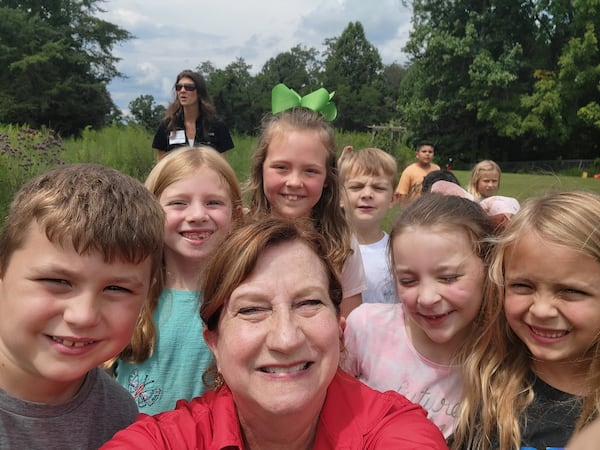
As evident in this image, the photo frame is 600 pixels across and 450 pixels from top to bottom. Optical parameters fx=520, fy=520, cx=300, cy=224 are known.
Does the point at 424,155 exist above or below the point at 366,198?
above

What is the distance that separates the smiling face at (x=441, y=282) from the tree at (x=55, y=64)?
37.6 m

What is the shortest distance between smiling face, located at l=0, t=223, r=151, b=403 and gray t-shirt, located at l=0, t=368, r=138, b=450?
56mm

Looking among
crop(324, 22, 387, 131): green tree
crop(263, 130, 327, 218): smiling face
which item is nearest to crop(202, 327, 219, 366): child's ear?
crop(263, 130, 327, 218): smiling face

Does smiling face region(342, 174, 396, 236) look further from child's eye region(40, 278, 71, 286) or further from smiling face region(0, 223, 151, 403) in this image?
child's eye region(40, 278, 71, 286)

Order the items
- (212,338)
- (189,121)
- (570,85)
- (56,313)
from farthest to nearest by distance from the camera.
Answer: (570,85), (189,121), (212,338), (56,313)

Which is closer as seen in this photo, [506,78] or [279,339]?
[279,339]

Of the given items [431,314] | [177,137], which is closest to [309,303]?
[431,314]

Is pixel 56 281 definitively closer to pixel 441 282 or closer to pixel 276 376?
pixel 276 376

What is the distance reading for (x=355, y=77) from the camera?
2906 inches

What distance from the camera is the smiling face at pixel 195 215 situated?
2697 millimetres

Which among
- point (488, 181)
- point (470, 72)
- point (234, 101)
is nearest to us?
point (488, 181)

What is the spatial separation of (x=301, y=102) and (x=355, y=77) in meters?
73.0

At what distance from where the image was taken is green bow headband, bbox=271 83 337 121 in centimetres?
402

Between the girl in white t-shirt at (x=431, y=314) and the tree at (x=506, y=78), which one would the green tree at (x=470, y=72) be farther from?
the girl in white t-shirt at (x=431, y=314)
